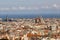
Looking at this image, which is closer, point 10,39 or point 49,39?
point 10,39

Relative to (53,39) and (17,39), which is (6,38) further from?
(53,39)

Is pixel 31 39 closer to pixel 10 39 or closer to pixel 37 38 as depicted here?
pixel 37 38

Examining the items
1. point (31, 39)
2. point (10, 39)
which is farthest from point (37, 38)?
point (10, 39)

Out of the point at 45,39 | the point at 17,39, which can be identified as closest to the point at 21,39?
the point at 17,39

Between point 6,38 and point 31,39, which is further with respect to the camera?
point 31,39

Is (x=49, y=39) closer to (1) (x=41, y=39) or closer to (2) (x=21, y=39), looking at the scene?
(1) (x=41, y=39)

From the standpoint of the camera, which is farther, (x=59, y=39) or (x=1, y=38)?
(x=59, y=39)
